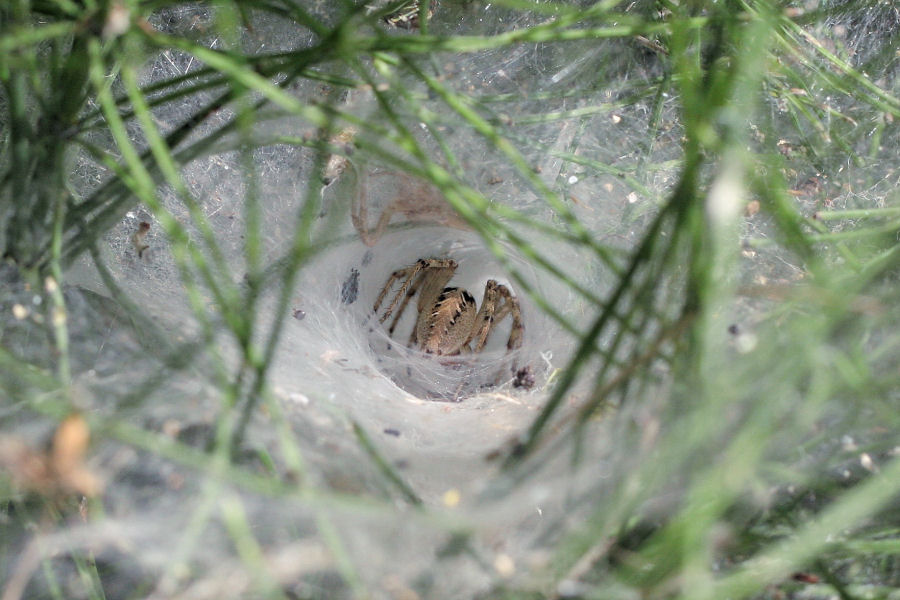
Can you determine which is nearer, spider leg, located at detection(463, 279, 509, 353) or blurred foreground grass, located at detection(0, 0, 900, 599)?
blurred foreground grass, located at detection(0, 0, 900, 599)

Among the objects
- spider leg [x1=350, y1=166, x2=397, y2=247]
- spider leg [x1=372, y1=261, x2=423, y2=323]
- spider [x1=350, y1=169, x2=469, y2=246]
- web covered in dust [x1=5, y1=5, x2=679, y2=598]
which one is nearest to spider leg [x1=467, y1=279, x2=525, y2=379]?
web covered in dust [x1=5, y1=5, x2=679, y2=598]

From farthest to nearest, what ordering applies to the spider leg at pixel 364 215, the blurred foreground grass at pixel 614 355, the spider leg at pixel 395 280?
the spider leg at pixel 395 280 → the spider leg at pixel 364 215 → the blurred foreground grass at pixel 614 355

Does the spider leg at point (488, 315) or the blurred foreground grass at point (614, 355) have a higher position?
the spider leg at point (488, 315)

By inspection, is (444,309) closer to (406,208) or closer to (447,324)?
(447,324)

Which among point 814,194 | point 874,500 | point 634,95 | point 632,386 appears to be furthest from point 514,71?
point 874,500

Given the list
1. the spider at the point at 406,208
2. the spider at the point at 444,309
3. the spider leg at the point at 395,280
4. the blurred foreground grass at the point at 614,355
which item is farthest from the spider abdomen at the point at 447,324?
the blurred foreground grass at the point at 614,355

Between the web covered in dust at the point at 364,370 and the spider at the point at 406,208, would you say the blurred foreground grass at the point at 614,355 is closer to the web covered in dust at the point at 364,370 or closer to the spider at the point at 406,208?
the web covered in dust at the point at 364,370

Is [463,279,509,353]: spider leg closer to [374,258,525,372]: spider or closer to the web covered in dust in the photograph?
[374,258,525,372]: spider

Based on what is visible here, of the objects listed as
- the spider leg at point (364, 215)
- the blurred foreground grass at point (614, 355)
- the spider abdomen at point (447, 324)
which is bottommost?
the blurred foreground grass at point (614, 355)

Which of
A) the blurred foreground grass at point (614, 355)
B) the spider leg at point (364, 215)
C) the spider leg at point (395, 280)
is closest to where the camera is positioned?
the blurred foreground grass at point (614, 355)

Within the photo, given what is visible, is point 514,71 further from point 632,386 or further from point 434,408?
point 632,386

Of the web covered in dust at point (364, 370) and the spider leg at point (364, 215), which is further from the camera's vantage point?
the spider leg at point (364, 215)
